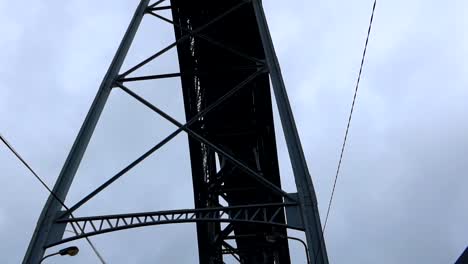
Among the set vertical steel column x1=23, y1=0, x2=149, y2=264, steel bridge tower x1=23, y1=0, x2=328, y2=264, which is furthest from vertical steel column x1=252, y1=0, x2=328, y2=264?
vertical steel column x1=23, y1=0, x2=149, y2=264

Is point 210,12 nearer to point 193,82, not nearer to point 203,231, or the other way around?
point 193,82

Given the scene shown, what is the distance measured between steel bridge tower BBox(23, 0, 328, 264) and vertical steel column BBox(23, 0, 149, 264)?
14 mm

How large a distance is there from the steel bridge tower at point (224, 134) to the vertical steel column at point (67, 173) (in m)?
0.01

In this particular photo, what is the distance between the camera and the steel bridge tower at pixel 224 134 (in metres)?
8.01

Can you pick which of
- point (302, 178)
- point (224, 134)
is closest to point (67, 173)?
point (302, 178)

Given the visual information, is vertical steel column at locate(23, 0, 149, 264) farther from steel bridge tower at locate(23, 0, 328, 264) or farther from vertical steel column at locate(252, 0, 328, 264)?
vertical steel column at locate(252, 0, 328, 264)

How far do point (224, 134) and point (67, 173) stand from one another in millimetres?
6483

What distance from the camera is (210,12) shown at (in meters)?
13.6

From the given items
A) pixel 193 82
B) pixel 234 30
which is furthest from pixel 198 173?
pixel 234 30

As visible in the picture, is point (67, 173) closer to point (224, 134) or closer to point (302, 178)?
point (302, 178)

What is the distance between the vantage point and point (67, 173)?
27.5 feet

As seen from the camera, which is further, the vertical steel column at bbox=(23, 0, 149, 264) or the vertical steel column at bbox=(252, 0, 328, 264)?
the vertical steel column at bbox=(23, 0, 149, 264)

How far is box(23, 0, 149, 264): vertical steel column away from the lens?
7.72 meters

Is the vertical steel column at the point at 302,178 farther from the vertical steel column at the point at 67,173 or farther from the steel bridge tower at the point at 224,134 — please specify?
the vertical steel column at the point at 67,173
